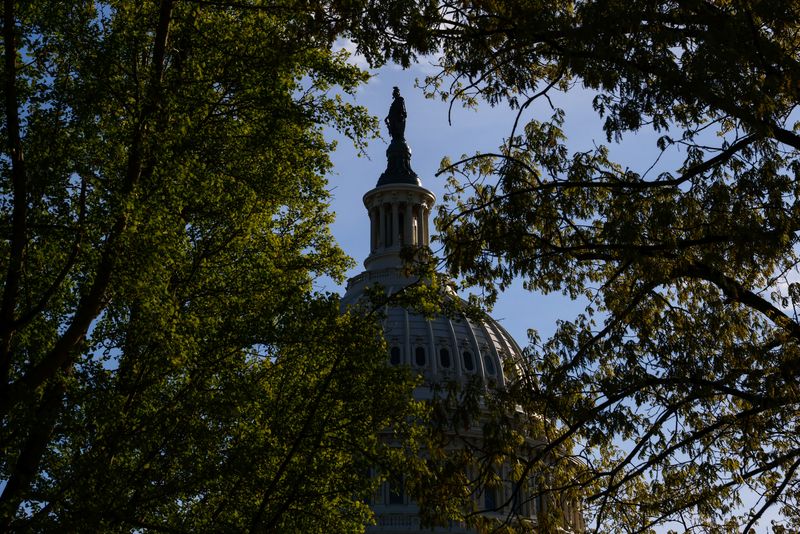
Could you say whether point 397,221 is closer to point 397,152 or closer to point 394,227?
point 394,227

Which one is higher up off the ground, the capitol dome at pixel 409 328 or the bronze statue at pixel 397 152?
the bronze statue at pixel 397 152

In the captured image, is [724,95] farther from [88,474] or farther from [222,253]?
[88,474]

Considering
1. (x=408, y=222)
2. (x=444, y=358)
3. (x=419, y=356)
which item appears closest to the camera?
(x=419, y=356)

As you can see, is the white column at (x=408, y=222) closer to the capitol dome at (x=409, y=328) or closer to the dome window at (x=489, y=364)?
the capitol dome at (x=409, y=328)

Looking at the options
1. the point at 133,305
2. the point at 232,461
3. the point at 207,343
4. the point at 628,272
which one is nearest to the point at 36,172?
the point at 133,305

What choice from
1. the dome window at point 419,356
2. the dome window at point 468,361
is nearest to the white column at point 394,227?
the dome window at point 419,356

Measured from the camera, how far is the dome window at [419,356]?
92.8 meters

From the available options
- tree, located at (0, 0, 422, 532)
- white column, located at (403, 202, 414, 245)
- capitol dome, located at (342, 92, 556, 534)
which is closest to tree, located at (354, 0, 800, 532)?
tree, located at (0, 0, 422, 532)

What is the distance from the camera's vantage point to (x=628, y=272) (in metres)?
18.3

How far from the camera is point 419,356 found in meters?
93.7

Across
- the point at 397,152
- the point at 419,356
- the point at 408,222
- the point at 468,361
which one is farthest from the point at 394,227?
the point at 468,361

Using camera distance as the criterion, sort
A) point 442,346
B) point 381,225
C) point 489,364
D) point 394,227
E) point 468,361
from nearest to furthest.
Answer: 1. point 442,346
2. point 468,361
3. point 489,364
4. point 394,227
5. point 381,225

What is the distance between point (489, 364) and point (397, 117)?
3331cm

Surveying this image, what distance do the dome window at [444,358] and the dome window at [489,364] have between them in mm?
3374
